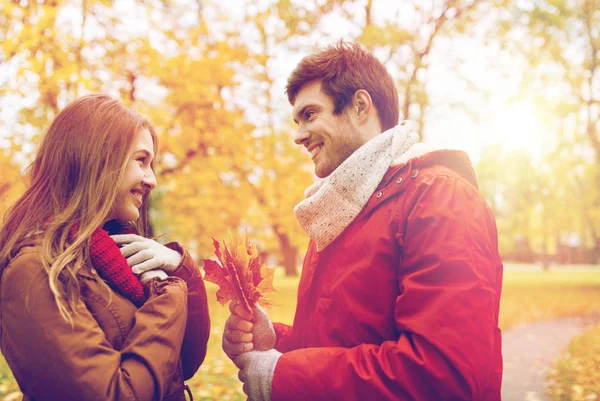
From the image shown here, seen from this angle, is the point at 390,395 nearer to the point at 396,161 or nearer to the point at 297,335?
the point at 297,335

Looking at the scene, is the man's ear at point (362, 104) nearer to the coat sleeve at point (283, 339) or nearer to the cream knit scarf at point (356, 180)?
the cream knit scarf at point (356, 180)

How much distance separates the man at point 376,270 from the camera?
1.69m

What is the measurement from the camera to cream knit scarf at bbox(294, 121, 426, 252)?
2.12m

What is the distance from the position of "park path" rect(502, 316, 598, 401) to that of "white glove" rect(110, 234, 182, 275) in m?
5.03

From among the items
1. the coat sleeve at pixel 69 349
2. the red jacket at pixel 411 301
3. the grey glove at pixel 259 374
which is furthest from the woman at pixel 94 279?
the red jacket at pixel 411 301

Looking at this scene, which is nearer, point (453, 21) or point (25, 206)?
point (25, 206)

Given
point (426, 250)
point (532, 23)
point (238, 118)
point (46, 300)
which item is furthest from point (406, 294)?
point (532, 23)

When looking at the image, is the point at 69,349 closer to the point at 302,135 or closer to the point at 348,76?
the point at 302,135

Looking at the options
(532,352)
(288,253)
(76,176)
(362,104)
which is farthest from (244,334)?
(288,253)

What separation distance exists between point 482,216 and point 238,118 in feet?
33.5

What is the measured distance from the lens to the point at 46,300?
68.5 inches

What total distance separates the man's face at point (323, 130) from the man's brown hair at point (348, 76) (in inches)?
1.4

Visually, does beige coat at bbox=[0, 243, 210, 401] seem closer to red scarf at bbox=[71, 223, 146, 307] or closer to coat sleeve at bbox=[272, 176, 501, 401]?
red scarf at bbox=[71, 223, 146, 307]

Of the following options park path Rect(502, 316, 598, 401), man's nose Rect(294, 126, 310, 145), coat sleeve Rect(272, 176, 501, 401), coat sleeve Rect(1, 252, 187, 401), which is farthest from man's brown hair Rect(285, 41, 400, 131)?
park path Rect(502, 316, 598, 401)
